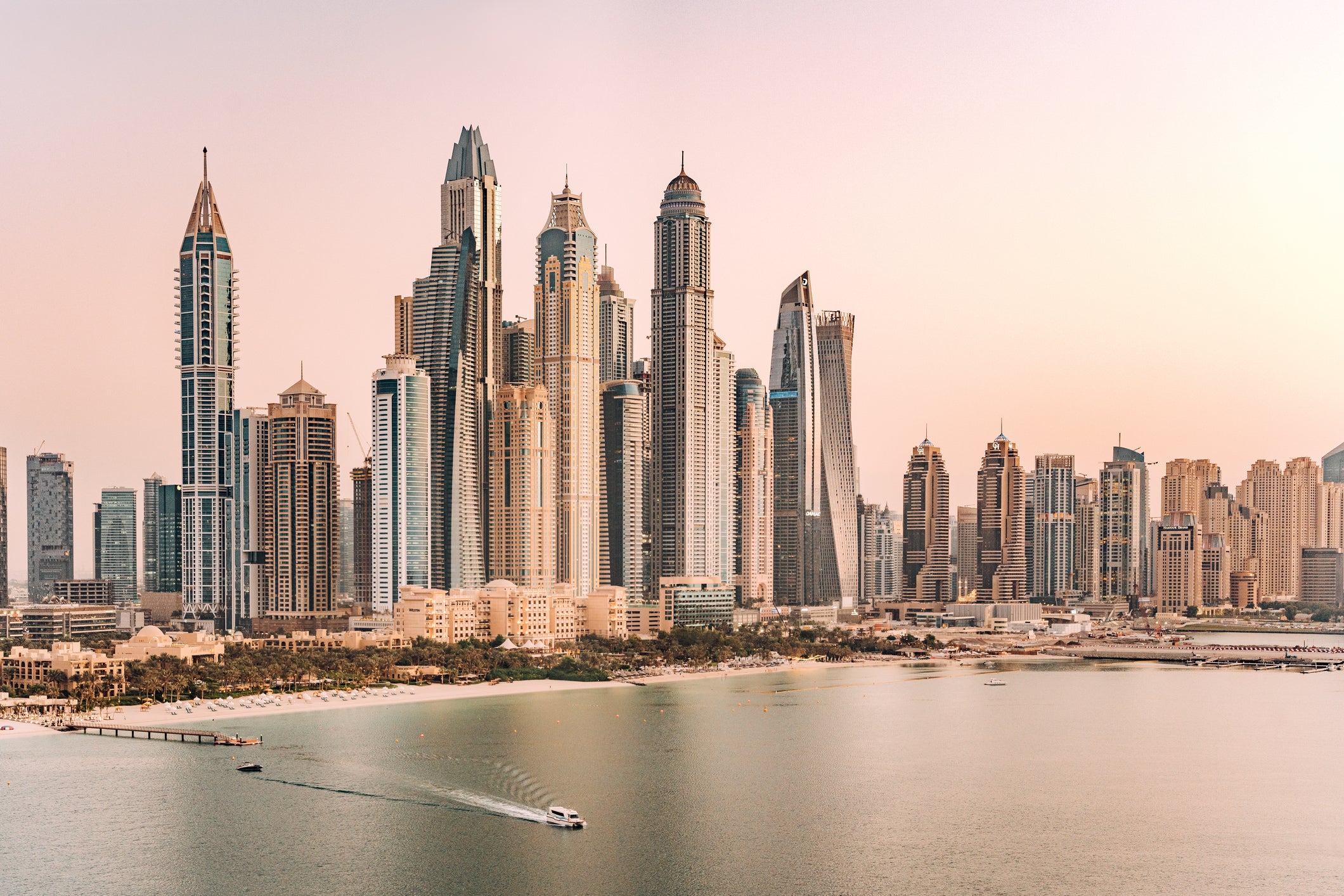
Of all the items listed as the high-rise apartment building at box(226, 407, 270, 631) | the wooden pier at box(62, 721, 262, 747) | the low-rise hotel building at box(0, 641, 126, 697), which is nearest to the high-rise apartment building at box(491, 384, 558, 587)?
the high-rise apartment building at box(226, 407, 270, 631)

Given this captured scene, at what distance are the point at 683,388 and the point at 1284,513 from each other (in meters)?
44.9

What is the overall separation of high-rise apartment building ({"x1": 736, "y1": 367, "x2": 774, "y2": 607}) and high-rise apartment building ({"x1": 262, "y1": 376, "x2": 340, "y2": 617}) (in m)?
21.5

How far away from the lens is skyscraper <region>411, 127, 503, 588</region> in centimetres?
5416

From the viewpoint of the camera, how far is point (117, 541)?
2776 inches

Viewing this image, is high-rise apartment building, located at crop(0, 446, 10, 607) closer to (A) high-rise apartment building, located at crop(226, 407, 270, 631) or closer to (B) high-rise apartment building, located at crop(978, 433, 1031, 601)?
(A) high-rise apartment building, located at crop(226, 407, 270, 631)

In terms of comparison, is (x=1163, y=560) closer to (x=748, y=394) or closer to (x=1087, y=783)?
(x=748, y=394)

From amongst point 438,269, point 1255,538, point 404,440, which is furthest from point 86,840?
point 1255,538

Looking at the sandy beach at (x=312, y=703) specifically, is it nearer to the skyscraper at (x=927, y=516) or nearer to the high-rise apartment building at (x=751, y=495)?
the high-rise apartment building at (x=751, y=495)

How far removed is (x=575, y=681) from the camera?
135 ft

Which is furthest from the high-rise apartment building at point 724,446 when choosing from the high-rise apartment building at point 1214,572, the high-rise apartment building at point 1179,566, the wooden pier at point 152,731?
the wooden pier at point 152,731

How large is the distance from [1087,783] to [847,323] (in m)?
50.9

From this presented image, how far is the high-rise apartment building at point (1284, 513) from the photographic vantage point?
88.1 meters

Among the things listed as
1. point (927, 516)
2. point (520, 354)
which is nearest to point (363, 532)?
point (520, 354)

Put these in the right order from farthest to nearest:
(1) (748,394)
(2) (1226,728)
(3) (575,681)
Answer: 1. (1) (748,394)
2. (3) (575,681)
3. (2) (1226,728)
